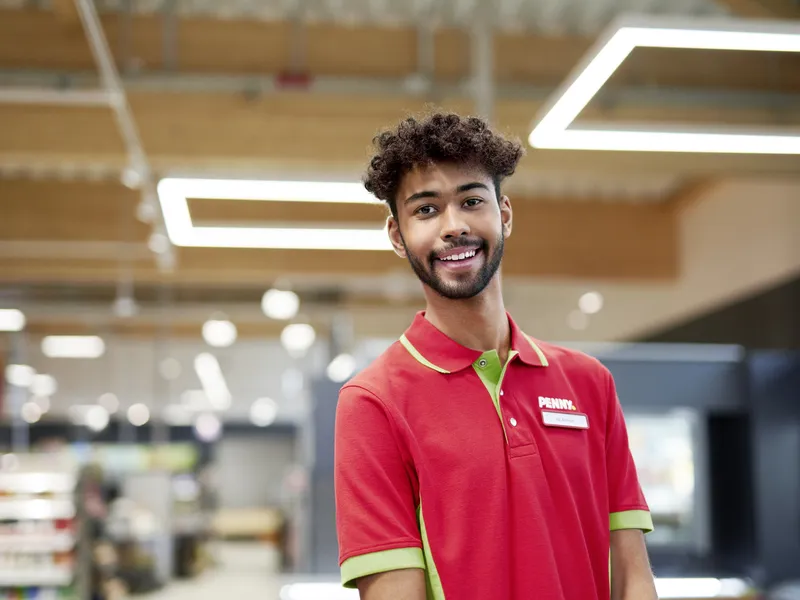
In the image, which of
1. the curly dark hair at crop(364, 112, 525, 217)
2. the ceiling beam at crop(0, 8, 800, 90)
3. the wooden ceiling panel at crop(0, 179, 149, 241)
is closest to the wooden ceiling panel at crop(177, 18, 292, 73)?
the ceiling beam at crop(0, 8, 800, 90)

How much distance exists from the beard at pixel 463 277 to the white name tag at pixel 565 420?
240mm

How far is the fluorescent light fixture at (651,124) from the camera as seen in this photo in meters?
2.50

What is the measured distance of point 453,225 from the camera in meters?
1.60

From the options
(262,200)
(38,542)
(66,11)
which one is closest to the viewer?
(262,200)

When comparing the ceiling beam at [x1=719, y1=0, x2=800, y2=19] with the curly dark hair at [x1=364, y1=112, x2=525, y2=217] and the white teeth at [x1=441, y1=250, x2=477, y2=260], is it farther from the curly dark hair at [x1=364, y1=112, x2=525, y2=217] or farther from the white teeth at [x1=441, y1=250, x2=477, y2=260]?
the white teeth at [x1=441, y1=250, x2=477, y2=260]

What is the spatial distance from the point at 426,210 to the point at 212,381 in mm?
21895

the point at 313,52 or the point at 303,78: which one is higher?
the point at 313,52

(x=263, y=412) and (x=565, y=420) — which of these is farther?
(x=263, y=412)

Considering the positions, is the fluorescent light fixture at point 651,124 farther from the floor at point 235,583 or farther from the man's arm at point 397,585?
the floor at point 235,583

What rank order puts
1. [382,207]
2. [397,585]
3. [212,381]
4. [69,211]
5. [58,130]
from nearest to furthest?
[397,585] < [382,207] < [58,130] < [69,211] < [212,381]

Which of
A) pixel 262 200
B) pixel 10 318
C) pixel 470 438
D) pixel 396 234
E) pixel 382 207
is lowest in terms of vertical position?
pixel 470 438

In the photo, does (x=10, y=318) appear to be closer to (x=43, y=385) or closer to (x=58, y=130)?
(x=58, y=130)

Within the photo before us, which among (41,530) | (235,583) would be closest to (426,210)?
(41,530)

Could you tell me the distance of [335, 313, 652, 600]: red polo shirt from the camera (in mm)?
1502
